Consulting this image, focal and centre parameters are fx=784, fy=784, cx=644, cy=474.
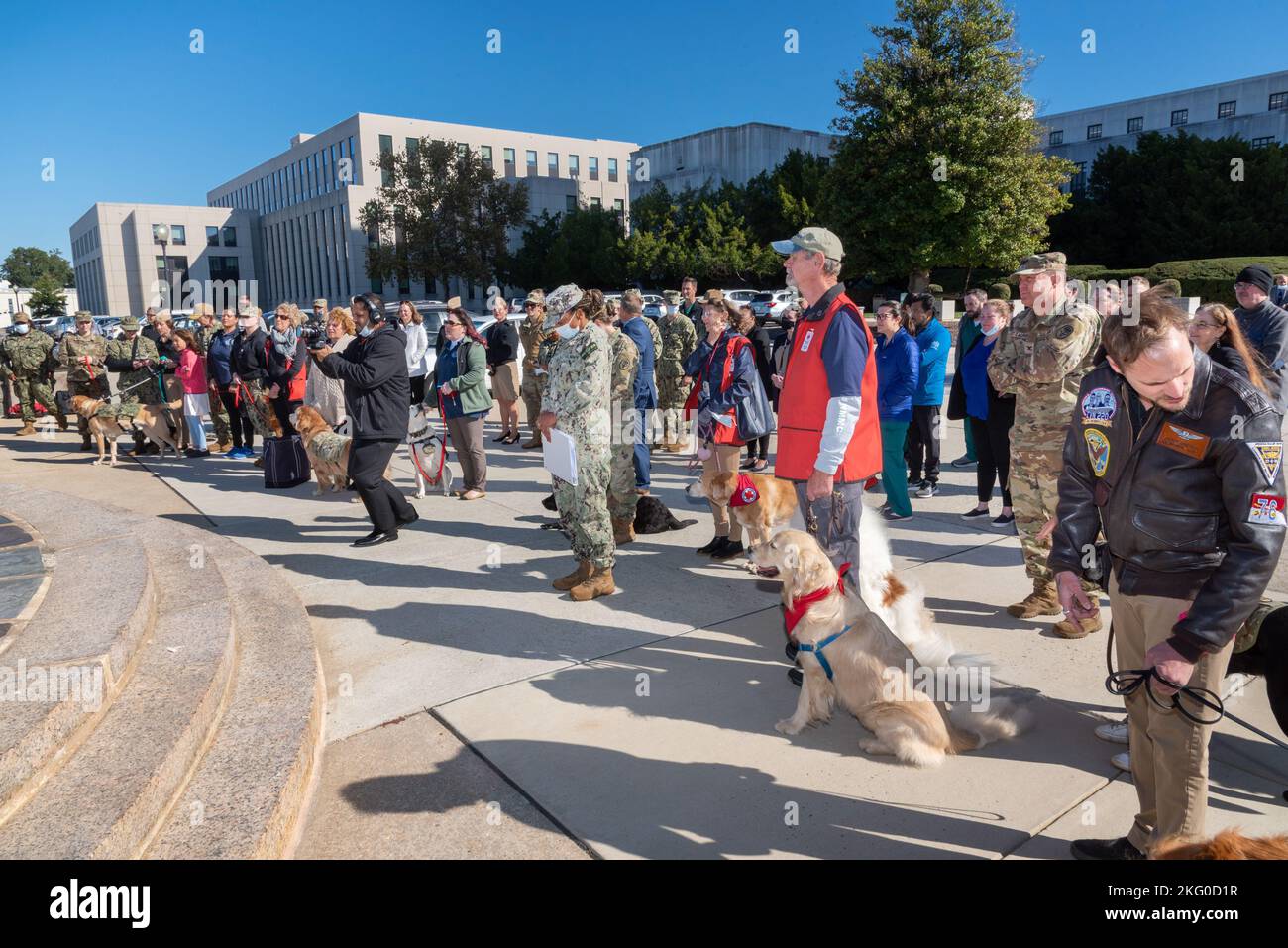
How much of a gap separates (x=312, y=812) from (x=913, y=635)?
10.3 ft

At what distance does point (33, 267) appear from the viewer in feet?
390

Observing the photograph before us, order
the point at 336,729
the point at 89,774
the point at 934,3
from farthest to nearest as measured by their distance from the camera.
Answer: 1. the point at 934,3
2. the point at 336,729
3. the point at 89,774

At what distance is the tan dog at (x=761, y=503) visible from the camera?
5445mm

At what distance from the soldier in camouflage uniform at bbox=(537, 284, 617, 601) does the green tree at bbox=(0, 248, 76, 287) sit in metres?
139

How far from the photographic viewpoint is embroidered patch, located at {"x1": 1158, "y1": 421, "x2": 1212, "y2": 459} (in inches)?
92.6

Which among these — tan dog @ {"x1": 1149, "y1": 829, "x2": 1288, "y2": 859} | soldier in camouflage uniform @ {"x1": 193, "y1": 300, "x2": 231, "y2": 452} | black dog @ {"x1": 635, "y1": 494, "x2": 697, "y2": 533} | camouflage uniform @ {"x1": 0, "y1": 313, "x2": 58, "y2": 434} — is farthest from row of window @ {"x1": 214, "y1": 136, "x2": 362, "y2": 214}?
tan dog @ {"x1": 1149, "y1": 829, "x2": 1288, "y2": 859}

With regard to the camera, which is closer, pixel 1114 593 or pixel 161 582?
pixel 1114 593

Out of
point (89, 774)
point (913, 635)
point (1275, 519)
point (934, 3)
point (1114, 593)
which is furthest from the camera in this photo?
point (934, 3)

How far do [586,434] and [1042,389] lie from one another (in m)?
3.06

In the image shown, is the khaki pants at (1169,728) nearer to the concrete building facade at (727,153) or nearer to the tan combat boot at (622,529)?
the tan combat boot at (622,529)

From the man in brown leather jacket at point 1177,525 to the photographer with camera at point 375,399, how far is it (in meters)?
5.89

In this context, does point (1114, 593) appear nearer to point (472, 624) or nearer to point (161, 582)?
point (472, 624)
